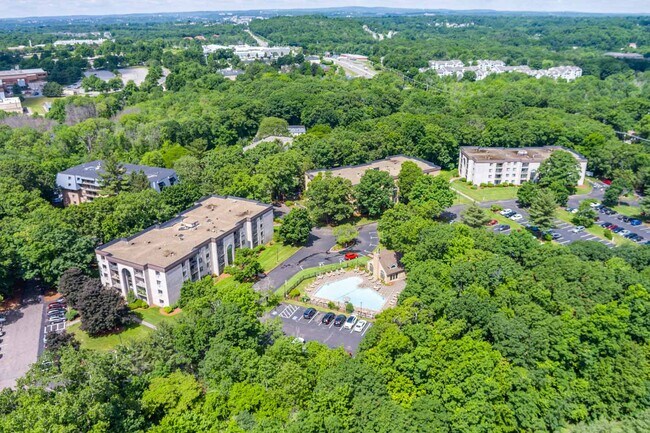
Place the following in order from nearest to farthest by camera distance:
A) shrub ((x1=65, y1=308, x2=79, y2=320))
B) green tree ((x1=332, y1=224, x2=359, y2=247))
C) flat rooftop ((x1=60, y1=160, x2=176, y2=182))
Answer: shrub ((x1=65, y1=308, x2=79, y2=320)), green tree ((x1=332, y1=224, x2=359, y2=247)), flat rooftop ((x1=60, y1=160, x2=176, y2=182))

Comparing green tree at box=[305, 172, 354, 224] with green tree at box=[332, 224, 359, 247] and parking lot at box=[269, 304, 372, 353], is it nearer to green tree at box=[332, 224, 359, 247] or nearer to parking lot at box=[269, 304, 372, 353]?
green tree at box=[332, 224, 359, 247]

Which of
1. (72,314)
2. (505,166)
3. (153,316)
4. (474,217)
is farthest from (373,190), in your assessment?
(72,314)

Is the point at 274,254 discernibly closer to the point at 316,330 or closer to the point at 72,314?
the point at 316,330

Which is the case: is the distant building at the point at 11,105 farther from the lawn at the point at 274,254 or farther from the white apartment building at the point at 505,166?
the white apartment building at the point at 505,166

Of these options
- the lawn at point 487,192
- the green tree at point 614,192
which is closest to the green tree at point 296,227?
the lawn at point 487,192

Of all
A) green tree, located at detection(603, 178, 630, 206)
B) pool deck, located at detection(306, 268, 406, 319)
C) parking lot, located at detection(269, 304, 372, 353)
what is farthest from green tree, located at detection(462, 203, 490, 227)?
green tree, located at detection(603, 178, 630, 206)

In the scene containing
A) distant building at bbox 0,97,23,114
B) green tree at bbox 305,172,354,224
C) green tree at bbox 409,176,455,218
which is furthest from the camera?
distant building at bbox 0,97,23,114
